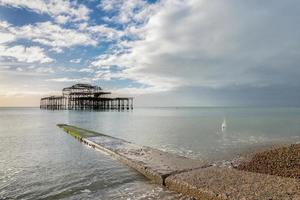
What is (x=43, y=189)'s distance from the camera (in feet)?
29.2

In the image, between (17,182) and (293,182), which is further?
(17,182)

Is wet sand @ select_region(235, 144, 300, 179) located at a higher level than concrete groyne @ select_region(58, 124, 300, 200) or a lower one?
lower

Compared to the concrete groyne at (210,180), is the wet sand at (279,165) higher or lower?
lower

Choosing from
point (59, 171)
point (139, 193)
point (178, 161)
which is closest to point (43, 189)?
point (59, 171)

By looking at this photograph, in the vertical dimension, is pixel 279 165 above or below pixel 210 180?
below

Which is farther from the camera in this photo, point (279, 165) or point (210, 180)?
point (279, 165)

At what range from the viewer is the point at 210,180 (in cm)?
803

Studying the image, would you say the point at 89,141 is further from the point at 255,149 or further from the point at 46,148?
the point at 255,149

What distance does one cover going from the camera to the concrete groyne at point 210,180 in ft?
22.3

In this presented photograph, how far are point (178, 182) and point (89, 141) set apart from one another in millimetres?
11556

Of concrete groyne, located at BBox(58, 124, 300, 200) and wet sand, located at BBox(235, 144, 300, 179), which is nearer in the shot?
concrete groyne, located at BBox(58, 124, 300, 200)

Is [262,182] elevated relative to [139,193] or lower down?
elevated

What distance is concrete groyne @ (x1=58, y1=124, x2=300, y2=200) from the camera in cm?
679

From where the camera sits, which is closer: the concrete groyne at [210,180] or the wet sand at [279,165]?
the concrete groyne at [210,180]
